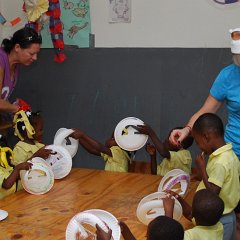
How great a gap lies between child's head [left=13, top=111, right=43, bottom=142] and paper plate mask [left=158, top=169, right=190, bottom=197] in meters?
1.17

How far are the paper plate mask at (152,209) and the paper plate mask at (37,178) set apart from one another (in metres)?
0.83

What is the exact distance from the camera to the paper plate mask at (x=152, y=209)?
2.48 m

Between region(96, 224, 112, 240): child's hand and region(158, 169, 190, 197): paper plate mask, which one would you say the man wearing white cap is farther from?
region(96, 224, 112, 240): child's hand

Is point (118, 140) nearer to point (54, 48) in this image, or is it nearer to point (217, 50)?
point (217, 50)

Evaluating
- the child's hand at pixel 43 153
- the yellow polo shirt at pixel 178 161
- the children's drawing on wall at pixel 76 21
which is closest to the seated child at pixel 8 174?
the child's hand at pixel 43 153

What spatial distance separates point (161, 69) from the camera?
15.1 ft

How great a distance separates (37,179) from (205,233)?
130 centimetres

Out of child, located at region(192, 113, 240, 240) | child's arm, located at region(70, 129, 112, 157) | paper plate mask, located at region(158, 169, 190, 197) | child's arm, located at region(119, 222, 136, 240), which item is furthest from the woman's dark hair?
child's arm, located at region(119, 222, 136, 240)

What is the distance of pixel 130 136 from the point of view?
3.60 metres

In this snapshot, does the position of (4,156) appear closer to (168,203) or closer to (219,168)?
(168,203)

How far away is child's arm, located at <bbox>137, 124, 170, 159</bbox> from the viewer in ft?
11.6

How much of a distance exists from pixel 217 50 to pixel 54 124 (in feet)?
6.43

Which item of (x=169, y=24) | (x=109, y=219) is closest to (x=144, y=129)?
(x=109, y=219)

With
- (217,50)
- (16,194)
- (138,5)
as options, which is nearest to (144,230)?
(16,194)
